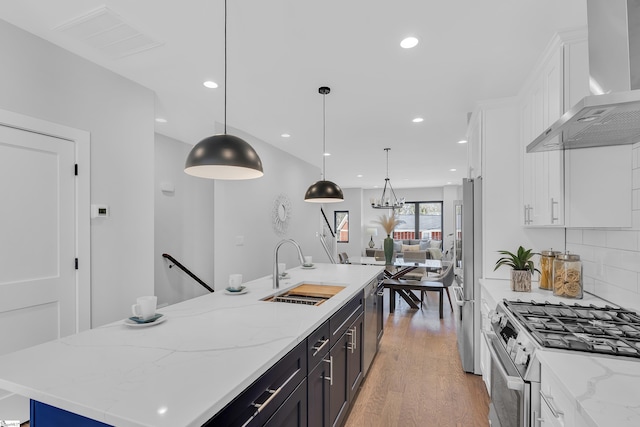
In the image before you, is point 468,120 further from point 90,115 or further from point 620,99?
point 90,115

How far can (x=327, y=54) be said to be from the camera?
7.36 ft

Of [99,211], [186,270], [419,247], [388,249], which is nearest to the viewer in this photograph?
[99,211]

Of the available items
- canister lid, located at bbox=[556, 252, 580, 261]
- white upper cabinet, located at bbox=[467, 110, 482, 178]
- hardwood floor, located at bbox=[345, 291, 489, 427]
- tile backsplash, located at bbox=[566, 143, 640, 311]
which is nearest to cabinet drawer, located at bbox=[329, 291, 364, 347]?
hardwood floor, located at bbox=[345, 291, 489, 427]

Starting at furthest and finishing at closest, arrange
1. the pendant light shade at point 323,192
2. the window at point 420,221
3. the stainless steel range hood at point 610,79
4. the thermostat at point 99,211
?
the window at point 420,221, the pendant light shade at point 323,192, the thermostat at point 99,211, the stainless steel range hood at point 610,79

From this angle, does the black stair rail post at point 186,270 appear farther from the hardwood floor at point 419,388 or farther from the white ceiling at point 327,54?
the hardwood floor at point 419,388

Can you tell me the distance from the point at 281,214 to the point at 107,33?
3.50 metres

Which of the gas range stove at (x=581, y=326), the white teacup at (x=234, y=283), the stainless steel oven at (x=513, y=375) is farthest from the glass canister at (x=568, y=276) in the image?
the white teacup at (x=234, y=283)

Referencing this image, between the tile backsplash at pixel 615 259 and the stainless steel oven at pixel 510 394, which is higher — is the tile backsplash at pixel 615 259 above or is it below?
above

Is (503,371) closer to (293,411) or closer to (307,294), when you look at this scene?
(293,411)

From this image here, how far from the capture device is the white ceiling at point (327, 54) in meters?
1.77

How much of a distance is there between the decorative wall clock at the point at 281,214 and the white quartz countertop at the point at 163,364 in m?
3.25

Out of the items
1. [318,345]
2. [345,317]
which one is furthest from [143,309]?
[345,317]

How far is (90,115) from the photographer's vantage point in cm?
245

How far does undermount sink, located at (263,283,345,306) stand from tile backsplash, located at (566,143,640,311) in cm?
172
